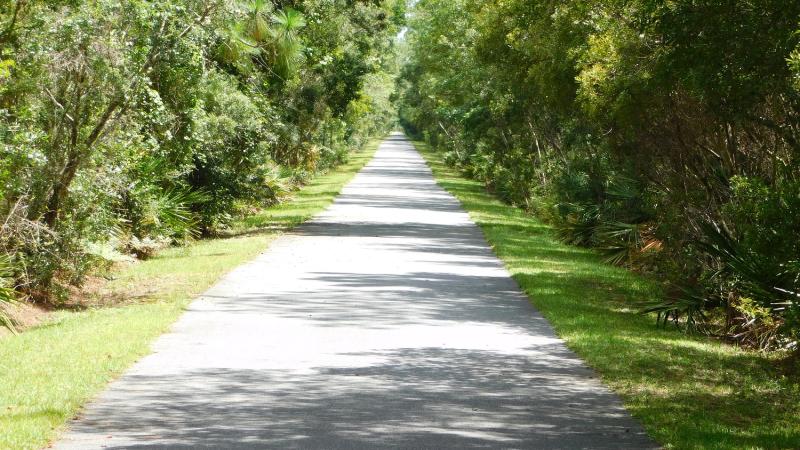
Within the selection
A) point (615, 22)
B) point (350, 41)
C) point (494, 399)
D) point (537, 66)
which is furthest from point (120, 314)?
point (350, 41)

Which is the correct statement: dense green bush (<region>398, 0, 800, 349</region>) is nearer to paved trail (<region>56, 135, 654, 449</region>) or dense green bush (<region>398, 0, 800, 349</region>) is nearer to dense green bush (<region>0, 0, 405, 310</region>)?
paved trail (<region>56, 135, 654, 449</region>)

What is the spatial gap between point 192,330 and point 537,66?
11.0 meters

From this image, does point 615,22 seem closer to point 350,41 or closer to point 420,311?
point 420,311

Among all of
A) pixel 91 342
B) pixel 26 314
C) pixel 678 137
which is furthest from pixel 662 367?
pixel 26 314

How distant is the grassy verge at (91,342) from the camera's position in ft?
28.0

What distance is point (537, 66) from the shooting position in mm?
21844

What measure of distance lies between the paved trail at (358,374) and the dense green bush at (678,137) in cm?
207

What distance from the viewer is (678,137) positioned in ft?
57.4

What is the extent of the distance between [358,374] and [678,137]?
345 inches

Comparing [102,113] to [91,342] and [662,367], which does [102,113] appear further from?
[662,367]

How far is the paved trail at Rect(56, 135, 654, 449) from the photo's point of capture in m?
8.22

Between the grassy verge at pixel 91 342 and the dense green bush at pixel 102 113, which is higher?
the dense green bush at pixel 102 113

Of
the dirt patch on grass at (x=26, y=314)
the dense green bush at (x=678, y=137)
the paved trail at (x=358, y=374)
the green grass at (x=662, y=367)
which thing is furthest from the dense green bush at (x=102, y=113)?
the green grass at (x=662, y=367)

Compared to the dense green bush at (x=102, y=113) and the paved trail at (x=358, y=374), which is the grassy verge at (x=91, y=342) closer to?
the paved trail at (x=358, y=374)
